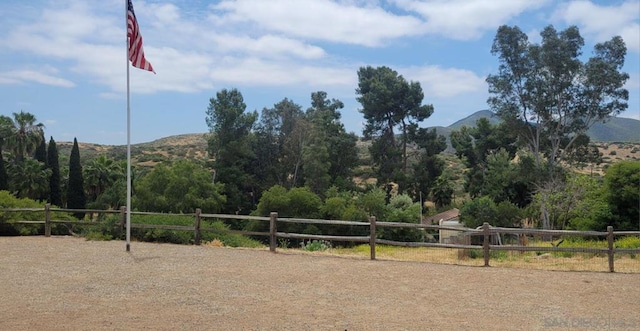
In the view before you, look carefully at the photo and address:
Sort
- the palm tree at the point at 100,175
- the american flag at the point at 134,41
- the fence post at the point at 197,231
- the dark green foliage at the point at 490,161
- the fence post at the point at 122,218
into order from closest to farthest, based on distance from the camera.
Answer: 1. the american flag at the point at 134,41
2. the fence post at the point at 197,231
3. the fence post at the point at 122,218
4. the dark green foliage at the point at 490,161
5. the palm tree at the point at 100,175

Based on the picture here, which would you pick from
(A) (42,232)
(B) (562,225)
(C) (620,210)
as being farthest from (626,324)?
(B) (562,225)

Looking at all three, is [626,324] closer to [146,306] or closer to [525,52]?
[146,306]

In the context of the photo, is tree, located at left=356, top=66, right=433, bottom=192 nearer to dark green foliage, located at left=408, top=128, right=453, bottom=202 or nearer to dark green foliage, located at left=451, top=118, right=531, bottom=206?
dark green foliage, located at left=408, top=128, right=453, bottom=202

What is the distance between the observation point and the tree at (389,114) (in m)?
58.3

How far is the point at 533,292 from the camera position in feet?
31.6

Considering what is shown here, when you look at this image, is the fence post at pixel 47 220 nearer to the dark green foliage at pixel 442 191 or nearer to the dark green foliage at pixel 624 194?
the dark green foliage at pixel 624 194

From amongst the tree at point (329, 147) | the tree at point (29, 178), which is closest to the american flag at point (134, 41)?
the tree at point (29, 178)


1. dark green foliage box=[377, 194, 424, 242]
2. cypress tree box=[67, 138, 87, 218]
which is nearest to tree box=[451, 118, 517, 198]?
dark green foliage box=[377, 194, 424, 242]

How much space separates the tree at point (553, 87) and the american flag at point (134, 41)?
3229cm

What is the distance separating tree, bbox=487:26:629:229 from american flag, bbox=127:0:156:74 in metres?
32.3

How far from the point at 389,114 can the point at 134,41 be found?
158ft

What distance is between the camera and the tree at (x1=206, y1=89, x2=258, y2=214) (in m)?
54.8

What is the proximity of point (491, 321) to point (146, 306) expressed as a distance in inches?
195

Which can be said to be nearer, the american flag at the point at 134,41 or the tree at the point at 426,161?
the american flag at the point at 134,41
